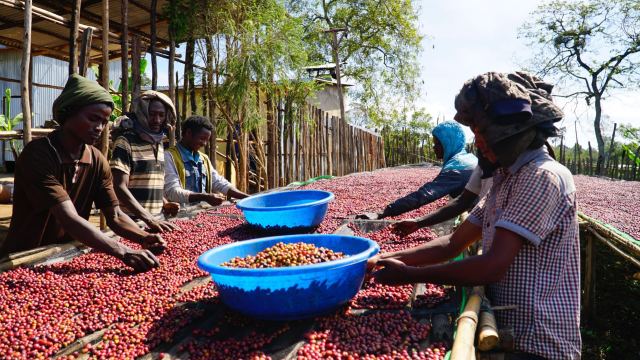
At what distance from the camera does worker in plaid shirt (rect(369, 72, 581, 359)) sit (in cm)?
135

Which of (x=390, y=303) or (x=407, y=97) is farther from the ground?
(x=407, y=97)

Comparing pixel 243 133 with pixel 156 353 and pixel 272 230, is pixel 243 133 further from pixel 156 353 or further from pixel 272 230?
pixel 156 353

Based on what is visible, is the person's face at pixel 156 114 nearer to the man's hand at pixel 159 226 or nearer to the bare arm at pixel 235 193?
the bare arm at pixel 235 193

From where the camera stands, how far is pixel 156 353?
49.7 inches

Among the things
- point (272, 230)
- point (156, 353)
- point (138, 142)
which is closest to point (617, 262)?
point (272, 230)

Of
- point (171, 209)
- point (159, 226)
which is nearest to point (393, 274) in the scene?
point (159, 226)

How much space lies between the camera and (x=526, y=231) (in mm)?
1341

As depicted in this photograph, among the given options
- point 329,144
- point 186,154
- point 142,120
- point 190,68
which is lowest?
point 186,154

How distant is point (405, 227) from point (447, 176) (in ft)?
3.34

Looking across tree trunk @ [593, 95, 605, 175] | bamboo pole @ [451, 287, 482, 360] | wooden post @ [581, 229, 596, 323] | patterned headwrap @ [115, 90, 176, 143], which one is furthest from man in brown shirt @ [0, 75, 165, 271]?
tree trunk @ [593, 95, 605, 175]

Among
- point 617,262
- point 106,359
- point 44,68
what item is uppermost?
point 44,68

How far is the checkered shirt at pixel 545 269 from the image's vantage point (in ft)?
4.47

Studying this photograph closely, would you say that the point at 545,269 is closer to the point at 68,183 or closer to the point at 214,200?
the point at 68,183

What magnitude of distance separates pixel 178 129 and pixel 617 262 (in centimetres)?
653
